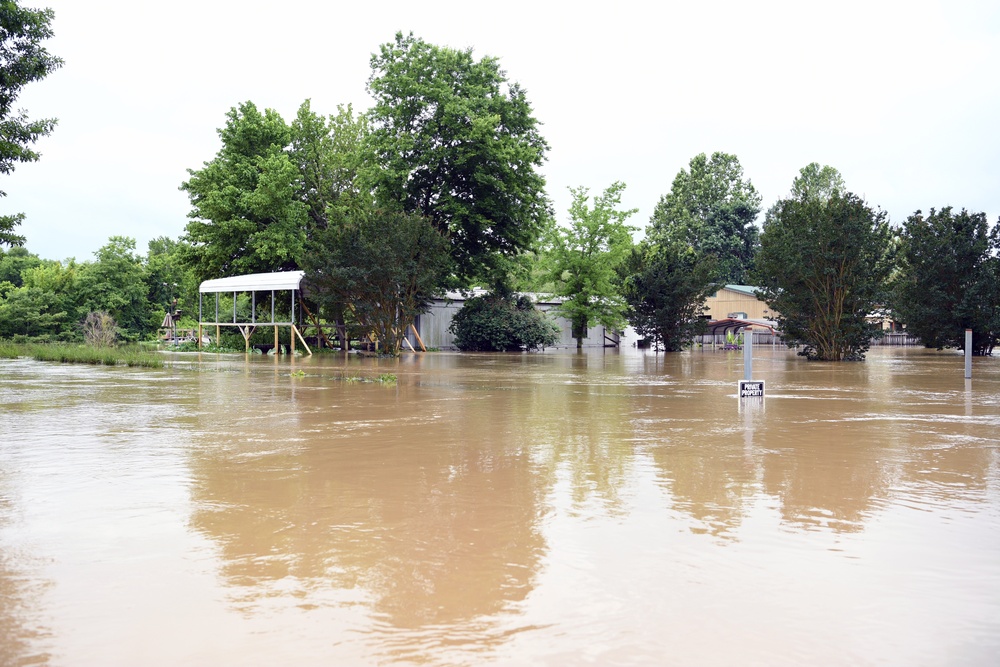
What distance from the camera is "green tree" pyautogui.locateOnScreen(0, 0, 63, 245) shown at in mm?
→ 23359

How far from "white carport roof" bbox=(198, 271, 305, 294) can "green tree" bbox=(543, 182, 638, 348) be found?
14.7 m

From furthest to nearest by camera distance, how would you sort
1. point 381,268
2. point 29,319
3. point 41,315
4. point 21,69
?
point 41,315 → point 29,319 → point 381,268 → point 21,69

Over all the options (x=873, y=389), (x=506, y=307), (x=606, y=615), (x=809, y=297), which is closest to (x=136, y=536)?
(x=606, y=615)

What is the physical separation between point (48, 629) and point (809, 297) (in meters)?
33.5

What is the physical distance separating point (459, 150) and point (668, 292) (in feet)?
42.3

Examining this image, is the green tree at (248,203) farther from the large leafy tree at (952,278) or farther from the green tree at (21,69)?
the large leafy tree at (952,278)

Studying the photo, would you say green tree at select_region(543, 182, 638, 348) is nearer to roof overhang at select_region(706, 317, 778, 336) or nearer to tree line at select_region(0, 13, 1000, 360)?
tree line at select_region(0, 13, 1000, 360)

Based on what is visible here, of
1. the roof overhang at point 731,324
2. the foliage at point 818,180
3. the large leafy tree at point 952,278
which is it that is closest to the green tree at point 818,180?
the foliage at point 818,180

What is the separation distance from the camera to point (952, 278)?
1654 inches

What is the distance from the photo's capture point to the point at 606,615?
14.3ft

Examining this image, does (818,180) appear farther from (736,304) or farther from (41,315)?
(41,315)

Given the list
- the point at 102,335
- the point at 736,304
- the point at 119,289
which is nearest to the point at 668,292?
the point at 102,335

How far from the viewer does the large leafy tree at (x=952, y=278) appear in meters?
40.6

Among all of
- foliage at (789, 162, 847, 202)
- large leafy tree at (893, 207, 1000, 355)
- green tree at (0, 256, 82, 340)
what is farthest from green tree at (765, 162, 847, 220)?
green tree at (0, 256, 82, 340)
